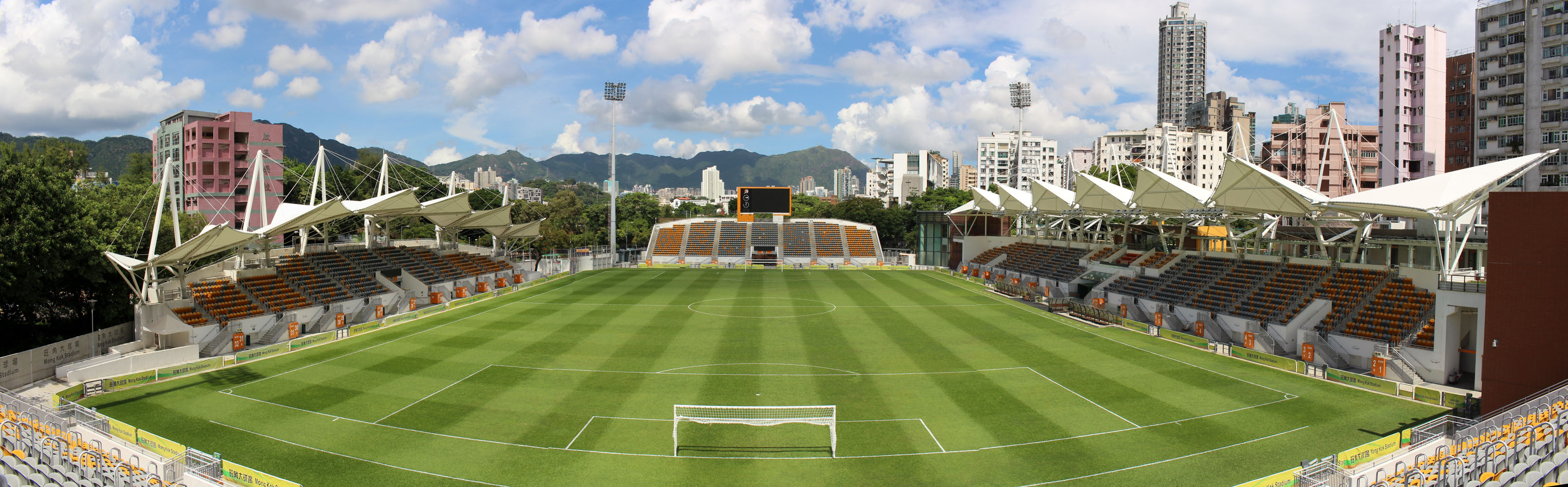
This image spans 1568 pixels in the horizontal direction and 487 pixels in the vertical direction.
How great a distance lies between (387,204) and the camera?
30.2m

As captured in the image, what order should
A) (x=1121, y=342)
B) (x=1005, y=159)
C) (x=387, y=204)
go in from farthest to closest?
(x=1005, y=159) < (x=387, y=204) < (x=1121, y=342)

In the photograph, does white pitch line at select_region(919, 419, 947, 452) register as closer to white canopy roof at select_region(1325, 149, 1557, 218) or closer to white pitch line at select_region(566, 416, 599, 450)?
white pitch line at select_region(566, 416, 599, 450)

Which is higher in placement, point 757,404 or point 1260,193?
point 1260,193

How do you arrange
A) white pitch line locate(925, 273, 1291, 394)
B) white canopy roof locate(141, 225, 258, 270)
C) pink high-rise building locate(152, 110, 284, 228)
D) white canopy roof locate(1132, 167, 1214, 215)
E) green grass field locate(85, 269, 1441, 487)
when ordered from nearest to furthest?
1. green grass field locate(85, 269, 1441, 487)
2. white pitch line locate(925, 273, 1291, 394)
3. white canopy roof locate(141, 225, 258, 270)
4. white canopy roof locate(1132, 167, 1214, 215)
5. pink high-rise building locate(152, 110, 284, 228)

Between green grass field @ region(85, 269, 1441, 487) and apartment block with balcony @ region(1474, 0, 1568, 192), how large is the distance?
38340mm

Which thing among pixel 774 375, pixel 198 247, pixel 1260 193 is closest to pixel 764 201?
pixel 1260 193

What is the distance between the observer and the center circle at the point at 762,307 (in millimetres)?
31953

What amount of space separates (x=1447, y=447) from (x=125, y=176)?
83301mm

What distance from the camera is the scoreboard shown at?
66.4m

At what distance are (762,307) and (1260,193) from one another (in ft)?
71.0

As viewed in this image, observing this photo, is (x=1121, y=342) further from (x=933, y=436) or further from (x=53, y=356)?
(x=53, y=356)

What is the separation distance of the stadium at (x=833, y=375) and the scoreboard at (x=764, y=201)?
2773 centimetres

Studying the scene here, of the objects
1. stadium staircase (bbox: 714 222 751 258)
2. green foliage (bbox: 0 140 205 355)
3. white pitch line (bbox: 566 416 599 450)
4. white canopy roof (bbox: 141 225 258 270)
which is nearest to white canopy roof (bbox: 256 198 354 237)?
white canopy roof (bbox: 141 225 258 270)

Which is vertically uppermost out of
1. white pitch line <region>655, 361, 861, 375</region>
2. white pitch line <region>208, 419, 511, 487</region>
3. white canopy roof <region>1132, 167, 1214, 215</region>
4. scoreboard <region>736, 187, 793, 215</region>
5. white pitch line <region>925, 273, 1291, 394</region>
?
scoreboard <region>736, 187, 793, 215</region>
